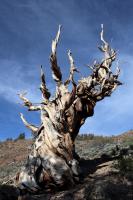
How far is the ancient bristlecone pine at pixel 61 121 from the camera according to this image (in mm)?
14586

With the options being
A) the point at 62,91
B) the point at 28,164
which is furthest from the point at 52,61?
the point at 28,164

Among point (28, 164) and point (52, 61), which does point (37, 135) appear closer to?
point (28, 164)

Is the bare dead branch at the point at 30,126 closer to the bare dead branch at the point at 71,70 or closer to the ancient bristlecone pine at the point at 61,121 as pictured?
the ancient bristlecone pine at the point at 61,121

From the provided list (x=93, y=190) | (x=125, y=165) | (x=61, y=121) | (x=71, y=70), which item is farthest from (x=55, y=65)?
(x=93, y=190)

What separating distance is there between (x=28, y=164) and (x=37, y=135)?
1.38m

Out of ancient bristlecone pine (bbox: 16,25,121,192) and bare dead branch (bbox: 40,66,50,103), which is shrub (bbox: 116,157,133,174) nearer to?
ancient bristlecone pine (bbox: 16,25,121,192)

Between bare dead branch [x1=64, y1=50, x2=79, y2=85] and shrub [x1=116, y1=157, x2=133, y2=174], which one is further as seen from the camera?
bare dead branch [x1=64, y1=50, x2=79, y2=85]

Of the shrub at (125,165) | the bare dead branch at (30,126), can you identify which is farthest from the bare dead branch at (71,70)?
the shrub at (125,165)

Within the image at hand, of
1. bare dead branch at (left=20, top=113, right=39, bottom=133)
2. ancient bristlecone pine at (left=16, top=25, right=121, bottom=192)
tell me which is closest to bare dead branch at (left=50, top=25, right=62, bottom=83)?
ancient bristlecone pine at (left=16, top=25, right=121, bottom=192)

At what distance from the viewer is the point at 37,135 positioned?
16.3 m

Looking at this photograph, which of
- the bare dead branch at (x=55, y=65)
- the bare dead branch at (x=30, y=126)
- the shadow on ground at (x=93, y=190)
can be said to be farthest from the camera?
the bare dead branch at (x=30, y=126)

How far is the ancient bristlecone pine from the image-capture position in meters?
14.6

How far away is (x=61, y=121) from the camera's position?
1600 centimetres

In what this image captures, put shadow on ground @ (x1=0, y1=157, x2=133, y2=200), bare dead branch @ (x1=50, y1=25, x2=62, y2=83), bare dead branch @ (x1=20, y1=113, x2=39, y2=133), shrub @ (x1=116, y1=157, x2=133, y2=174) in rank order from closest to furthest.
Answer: shadow on ground @ (x1=0, y1=157, x2=133, y2=200) → shrub @ (x1=116, y1=157, x2=133, y2=174) → bare dead branch @ (x1=50, y1=25, x2=62, y2=83) → bare dead branch @ (x1=20, y1=113, x2=39, y2=133)
